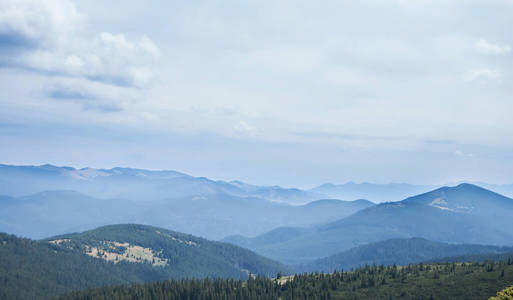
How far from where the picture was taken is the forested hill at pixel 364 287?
133m

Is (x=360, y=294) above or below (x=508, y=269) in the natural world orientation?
below

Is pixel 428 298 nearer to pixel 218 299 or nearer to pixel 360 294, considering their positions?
pixel 360 294

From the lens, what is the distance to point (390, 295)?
135 meters

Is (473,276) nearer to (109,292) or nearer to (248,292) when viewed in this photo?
(248,292)

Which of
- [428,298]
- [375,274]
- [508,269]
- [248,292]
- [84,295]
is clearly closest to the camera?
[428,298]

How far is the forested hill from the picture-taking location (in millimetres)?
132750

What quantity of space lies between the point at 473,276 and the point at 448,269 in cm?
1839

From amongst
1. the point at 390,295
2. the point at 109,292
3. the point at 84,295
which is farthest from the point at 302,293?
the point at 84,295

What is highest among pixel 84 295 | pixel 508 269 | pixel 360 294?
pixel 508 269

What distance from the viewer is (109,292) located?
6777 inches

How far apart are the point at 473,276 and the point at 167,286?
123457mm

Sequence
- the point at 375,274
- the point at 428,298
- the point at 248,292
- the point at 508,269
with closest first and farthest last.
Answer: the point at 428,298 < the point at 508,269 < the point at 248,292 < the point at 375,274

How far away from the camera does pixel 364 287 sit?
150250 mm

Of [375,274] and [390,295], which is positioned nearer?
[390,295]
